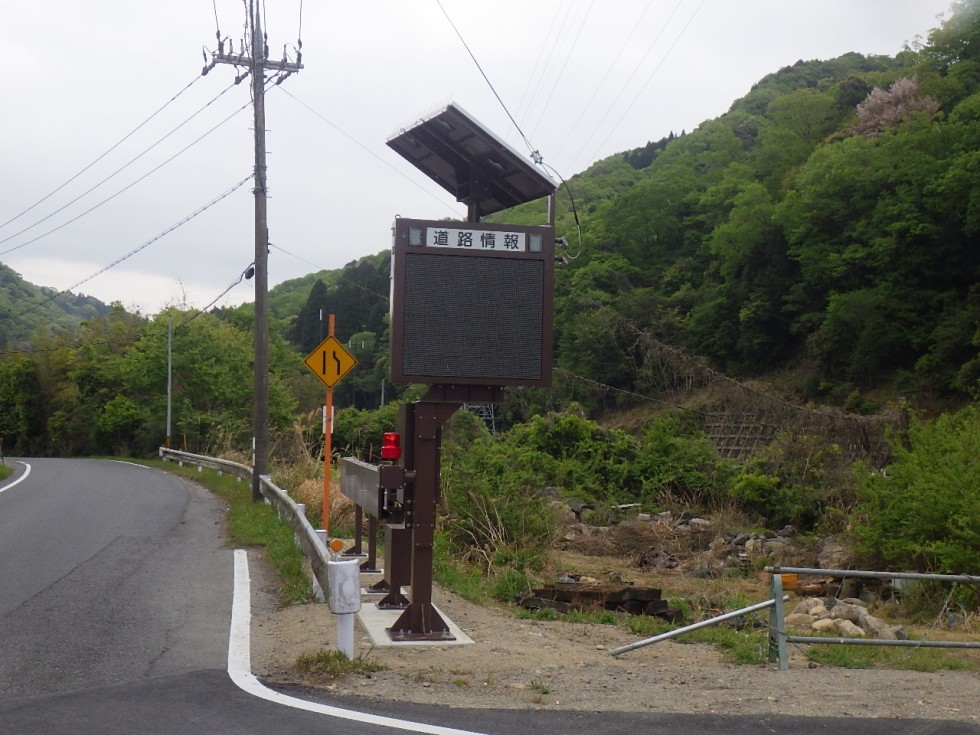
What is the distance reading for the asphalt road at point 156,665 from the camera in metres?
6.15

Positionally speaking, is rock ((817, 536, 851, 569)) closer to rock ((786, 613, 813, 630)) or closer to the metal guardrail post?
rock ((786, 613, 813, 630))

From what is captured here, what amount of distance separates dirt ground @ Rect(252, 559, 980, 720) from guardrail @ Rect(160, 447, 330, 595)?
0.56 m

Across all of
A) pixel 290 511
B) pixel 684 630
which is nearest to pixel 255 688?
pixel 684 630

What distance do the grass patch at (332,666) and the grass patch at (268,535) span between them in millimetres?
3102

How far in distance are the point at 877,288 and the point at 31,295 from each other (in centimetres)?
11855

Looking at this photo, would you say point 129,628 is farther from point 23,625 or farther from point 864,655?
point 864,655

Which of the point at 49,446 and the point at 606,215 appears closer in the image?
the point at 49,446

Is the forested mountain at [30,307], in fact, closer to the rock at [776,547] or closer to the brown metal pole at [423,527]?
the rock at [776,547]

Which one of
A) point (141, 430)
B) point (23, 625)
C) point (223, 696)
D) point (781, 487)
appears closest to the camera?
point (223, 696)

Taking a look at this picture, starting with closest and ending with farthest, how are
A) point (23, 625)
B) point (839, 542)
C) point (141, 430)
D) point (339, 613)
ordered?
point (339, 613) < point (23, 625) < point (839, 542) < point (141, 430)

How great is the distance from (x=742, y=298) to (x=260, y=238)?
48507 millimetres

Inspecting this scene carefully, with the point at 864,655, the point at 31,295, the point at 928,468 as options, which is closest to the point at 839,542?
the point at 928,468

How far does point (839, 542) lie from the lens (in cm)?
1916

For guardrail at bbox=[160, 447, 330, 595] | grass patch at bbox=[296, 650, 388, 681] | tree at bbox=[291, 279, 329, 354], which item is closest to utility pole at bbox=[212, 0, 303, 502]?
guardrail at bbox=[160, 447, 330, 595]
